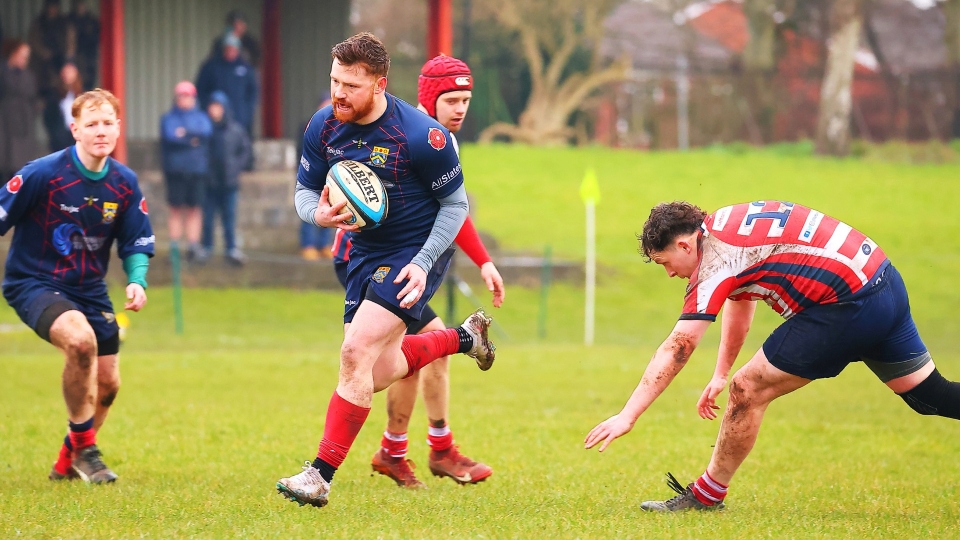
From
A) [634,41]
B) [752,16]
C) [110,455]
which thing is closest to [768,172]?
[752,16]

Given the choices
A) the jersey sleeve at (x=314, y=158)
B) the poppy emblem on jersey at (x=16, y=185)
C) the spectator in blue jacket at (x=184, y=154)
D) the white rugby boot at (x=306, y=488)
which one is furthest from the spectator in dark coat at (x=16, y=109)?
the white rugby boot at (x=306, y=488)

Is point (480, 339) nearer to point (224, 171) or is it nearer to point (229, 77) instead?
point (224, 171)

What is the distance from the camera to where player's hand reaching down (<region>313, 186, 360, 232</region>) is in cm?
573

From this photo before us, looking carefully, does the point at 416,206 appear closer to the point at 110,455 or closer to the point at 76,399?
the point at 76,399

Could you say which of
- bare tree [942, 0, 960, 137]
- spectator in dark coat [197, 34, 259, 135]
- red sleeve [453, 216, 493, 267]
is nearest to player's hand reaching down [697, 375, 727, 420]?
red sleeve [453, 216, 493, 267]

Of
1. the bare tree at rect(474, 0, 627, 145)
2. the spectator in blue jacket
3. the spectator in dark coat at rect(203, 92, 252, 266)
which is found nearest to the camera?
the spectator in blue jacket

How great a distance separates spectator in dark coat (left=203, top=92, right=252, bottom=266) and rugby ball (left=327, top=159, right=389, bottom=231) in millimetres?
12666

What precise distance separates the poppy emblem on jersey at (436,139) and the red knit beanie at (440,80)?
43.8 inches

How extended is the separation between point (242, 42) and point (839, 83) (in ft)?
64.8

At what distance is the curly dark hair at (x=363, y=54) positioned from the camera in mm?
5766

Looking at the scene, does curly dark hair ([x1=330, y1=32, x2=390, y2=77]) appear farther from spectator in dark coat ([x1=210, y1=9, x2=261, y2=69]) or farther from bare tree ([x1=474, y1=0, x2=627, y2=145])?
bare tree ([x1=474, y1=0, x2=627, y2=145])

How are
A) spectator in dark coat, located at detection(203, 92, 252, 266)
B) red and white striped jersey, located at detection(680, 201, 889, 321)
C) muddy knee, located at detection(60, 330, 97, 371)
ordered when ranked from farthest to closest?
spectator in dark coat, located at detection(203, 92, 252, 266)
muddy knee, located at detection(60, 330, 97, 371)
red and white striped jersey, located at detection(680, 201, 889, 321)

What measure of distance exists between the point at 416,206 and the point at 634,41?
4417cm

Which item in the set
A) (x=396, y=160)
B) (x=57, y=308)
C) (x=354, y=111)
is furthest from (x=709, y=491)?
(x=57, y=308)
